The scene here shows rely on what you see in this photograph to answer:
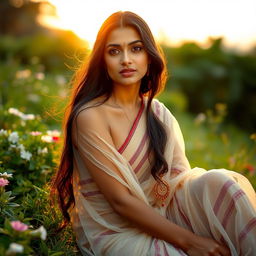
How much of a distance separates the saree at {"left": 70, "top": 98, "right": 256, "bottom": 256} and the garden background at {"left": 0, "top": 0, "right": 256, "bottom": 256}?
0.27 metres

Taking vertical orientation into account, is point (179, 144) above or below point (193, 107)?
above

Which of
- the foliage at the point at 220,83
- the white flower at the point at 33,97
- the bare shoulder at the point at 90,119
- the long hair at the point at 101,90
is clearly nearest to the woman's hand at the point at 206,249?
the long hair at the point at 101,90

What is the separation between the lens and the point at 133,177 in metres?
2.37

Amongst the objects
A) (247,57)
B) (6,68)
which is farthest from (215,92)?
(6,68)

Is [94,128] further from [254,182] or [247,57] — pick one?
[247,57]

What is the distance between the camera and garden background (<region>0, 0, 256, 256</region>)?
2.53 meters

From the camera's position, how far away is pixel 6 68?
272 inches

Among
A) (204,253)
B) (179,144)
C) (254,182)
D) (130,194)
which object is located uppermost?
(179,144)

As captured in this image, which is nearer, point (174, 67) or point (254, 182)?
point (254, 182)

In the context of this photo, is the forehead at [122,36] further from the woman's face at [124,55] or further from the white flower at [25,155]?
the white flower at [25,155]

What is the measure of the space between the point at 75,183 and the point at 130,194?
420 millimetres

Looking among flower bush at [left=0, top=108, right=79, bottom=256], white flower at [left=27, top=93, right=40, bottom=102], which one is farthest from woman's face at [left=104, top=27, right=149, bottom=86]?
white flower at [left=27, top=93, right=40, bottom=102]

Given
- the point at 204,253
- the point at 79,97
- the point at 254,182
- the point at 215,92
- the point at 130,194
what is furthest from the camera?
the point at 215,92

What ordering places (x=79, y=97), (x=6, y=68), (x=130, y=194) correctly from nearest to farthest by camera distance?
(x=130, y=194) → (x=79, y=97) → (x=6, y=68)
